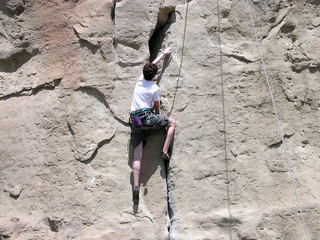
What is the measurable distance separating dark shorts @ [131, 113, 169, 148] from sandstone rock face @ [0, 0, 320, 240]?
0.14 meters

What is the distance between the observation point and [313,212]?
415cm

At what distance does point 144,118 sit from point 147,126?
0.08 metres

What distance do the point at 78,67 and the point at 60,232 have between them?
1.53 m

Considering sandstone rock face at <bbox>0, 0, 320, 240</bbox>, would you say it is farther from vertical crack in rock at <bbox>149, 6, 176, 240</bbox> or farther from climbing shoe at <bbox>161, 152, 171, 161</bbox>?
climbing shoe at <bbox>161, 152, 171, 161</bbox>

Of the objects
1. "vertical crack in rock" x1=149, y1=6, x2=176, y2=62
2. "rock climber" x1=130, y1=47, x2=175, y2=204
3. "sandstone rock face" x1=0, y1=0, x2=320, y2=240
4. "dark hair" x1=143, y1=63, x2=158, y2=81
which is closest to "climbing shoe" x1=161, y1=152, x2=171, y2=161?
"rock climber" x1=130, y1=47, x2=175, y2=204

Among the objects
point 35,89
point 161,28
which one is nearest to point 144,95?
point 161,28

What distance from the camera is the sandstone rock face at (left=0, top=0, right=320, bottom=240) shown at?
165 inches

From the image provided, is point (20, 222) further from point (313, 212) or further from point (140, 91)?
point (313, 212)

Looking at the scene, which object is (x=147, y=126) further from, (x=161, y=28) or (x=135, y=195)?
(x=161, y=28)

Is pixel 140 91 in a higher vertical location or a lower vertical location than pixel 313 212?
higher

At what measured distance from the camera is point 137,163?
165 inches

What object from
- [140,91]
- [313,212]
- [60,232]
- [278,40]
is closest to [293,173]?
[313,212]

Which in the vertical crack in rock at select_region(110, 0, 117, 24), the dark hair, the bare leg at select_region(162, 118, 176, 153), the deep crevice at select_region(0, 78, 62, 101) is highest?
the vertical crack in rock at select_region(110, 0, 117, 24)

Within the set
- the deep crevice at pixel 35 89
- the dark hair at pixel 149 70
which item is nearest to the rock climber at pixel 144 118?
the dark hair at pixel 149 70
